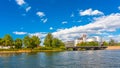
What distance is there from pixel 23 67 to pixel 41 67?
512cm

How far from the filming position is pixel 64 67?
63.0 metres

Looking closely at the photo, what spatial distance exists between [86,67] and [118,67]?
8.11 meters

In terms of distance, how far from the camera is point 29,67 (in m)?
64.9

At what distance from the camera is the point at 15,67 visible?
217 feet

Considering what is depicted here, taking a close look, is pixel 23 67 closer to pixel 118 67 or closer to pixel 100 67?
pixel 100 67

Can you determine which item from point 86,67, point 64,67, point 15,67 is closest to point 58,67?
point 64,67

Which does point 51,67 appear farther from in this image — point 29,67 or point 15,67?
point 15,67

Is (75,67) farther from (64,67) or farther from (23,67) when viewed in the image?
(23,67)

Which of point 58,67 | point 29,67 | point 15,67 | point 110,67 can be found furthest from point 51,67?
point 110,67

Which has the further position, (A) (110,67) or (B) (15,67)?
(B) (15,67)

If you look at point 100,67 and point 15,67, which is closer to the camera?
point 100,67

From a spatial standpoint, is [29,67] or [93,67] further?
[29,67]

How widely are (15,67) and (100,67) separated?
23105mm

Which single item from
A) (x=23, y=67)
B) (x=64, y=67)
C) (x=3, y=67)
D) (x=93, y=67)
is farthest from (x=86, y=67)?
(x=3, y=67)
